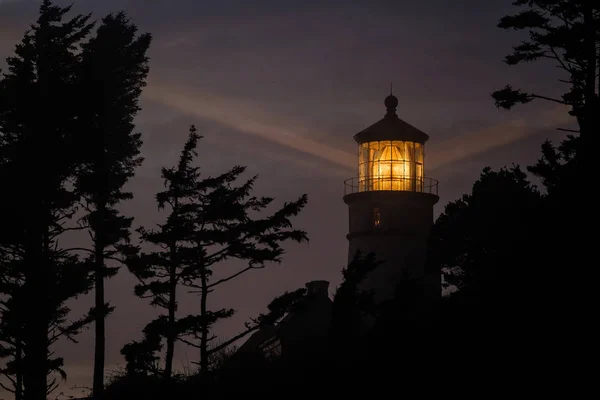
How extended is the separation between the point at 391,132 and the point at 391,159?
119 cm

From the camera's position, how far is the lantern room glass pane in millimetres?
54562

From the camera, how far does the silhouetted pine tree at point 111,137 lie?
133 ft

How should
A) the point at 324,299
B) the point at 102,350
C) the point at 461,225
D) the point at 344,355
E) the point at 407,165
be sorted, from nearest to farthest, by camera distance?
1. the point at 344,355
2. the point at 102,350
3. the point at 461,225
4. the point at 324,299
5. the point at 407,165

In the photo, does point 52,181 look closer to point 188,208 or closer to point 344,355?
point 188,208

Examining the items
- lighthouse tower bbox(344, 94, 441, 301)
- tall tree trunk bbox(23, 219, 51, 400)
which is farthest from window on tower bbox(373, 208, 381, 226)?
tall tree trunk bbox(23, 219, 51, 400)

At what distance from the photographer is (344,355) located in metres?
32.2

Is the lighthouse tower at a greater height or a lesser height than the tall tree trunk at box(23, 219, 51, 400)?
greater

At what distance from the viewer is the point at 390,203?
53719mm

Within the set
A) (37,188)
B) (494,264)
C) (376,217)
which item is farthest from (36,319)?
(376,217)

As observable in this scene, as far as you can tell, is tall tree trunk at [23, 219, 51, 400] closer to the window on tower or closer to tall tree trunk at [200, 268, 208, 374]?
tall tree trunk at [200, 268, 208, 374]

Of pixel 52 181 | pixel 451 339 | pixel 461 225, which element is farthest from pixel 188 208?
pixel 461 225

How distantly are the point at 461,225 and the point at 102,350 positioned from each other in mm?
14478

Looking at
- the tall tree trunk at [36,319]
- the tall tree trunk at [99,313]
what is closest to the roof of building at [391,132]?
the tall tree trunk at [99,313]

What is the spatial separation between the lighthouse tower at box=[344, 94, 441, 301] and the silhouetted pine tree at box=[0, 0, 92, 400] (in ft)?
61.8
